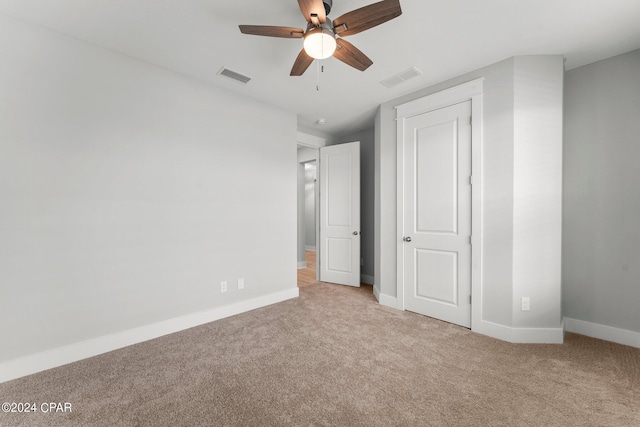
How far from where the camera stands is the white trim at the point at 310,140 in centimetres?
448

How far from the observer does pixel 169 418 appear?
1550 millimetres

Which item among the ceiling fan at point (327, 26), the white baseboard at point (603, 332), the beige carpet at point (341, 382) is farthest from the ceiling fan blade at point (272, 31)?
the white baseboard at point (603, 332)

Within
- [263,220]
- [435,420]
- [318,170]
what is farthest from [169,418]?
[318,170]

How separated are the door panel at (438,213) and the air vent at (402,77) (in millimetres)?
486

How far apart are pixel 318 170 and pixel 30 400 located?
4.18 m

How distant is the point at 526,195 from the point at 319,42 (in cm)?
238

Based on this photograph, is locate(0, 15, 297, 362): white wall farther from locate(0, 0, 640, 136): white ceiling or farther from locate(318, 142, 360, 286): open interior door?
locate(318, 142, 360, 286): open interior door

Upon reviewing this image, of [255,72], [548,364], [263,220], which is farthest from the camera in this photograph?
[263,220]

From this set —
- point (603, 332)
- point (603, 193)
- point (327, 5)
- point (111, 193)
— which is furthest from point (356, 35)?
point (603, 332)

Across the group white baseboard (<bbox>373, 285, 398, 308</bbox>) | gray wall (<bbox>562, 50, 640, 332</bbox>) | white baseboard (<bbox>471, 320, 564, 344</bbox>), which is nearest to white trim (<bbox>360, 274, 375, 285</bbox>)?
white baseboard (<bbox>373, 285, 398, 308</bbox>)

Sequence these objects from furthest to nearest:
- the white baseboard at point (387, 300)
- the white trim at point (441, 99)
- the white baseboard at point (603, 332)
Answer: the white baseboard at point (387, 300)
the white trim at point (441, 99)
the white baseboard at point (603, 332)

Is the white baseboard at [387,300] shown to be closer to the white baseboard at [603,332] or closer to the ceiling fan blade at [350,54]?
the white baseboard at [603,332]

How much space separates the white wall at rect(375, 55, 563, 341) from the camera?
2.49 m

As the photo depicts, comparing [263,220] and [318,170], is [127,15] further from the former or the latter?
[318,170]
